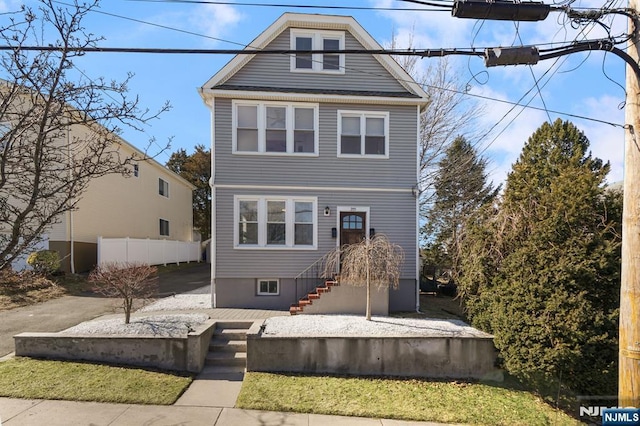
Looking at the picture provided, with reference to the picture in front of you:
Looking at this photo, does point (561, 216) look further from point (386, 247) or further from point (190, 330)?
point (190, 330)

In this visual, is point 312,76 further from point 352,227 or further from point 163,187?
point 163,187

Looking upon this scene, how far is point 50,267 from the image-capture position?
13.5 meters

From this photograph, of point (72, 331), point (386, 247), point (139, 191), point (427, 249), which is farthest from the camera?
point (139, 191)

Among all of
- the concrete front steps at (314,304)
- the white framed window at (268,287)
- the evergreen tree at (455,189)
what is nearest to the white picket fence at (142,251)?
the white framed window at (268,287)

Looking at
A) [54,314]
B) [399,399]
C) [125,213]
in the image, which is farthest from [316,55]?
[125,213]

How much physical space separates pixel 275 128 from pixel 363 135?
2.82m

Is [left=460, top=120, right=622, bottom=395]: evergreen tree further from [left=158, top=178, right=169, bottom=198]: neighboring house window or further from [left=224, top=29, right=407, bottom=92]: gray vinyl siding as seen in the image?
[left=158, top=178, right=169, bottom=198]: neighboring house window

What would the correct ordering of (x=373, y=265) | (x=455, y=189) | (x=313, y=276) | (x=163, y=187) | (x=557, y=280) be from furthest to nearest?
1. (x=163, y=187)
2. (x=455, y=189)
3. (x=313, y=276)
4. (x=373, y=265)
5. (x=557, y=280)

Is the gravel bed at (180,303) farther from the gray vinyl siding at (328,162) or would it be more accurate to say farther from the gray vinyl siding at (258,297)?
the gray vinyl siding at (328,162)

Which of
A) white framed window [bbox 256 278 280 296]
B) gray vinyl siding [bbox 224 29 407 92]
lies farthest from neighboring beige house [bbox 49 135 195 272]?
white framed window [bbox 256 278 280 296]

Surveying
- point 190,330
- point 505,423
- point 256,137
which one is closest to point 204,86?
point 256,137

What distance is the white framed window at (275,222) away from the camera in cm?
1096

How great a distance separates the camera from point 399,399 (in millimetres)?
6070

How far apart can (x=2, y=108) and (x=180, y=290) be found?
11.5 m
